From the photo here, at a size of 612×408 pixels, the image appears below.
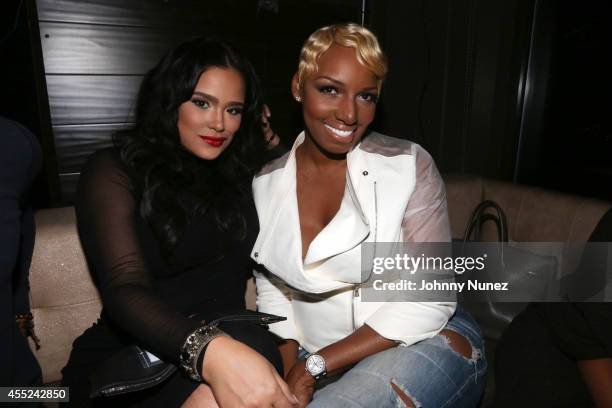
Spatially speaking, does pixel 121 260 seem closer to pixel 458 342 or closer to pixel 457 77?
pixel 458 342

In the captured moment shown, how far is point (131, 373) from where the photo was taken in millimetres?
1012

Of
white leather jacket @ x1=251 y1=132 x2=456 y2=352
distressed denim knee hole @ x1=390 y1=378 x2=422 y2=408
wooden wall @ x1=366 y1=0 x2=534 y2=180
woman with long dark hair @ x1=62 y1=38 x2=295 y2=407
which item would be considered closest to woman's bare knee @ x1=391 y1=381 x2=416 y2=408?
distressed denim knee hole @ x1=390 y1=378 x2=422 y2=408

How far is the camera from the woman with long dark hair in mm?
1000

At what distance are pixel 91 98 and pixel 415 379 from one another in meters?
2.21

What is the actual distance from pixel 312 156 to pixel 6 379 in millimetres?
1048

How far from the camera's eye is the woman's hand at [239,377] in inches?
37.3

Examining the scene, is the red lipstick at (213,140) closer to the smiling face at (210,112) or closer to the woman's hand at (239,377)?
the smiling face at (210,112)

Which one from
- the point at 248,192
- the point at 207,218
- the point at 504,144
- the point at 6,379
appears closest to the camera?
the point at 6,379

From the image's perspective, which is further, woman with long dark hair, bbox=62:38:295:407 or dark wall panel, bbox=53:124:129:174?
dark wall panel, bbox=53:124:129:174

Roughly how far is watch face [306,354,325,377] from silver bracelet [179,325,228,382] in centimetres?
37

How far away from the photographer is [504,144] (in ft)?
9.97

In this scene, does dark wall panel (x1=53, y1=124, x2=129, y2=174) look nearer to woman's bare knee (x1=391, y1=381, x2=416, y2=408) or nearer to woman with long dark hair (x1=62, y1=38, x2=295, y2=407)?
woman with long dark hair (x1=62, y1=38, x2=295, y2=407)

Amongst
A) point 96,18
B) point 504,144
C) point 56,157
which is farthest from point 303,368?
point 504,144

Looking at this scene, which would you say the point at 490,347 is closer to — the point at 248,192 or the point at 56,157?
the point at 248,192
